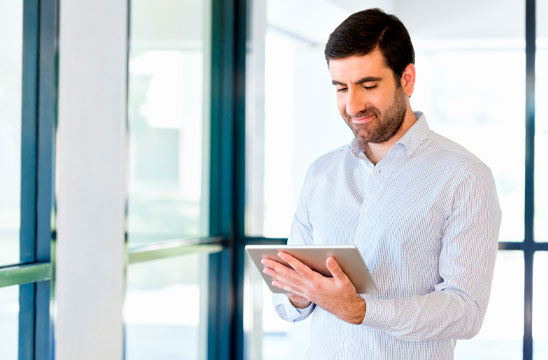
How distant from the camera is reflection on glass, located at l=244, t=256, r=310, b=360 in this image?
380cm

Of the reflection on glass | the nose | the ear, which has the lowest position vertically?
the reflection on glass

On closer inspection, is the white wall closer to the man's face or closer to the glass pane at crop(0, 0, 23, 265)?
the glass pane at crop(0, 0, 23, 265)

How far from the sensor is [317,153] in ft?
12.2

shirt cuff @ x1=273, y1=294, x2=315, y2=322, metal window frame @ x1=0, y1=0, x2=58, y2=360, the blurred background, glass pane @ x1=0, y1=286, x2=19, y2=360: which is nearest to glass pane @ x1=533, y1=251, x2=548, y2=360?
the blurred background

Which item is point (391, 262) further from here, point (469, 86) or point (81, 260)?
point (469, 86)

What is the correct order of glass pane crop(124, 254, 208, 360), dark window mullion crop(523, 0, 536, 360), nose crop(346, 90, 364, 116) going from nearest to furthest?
nose crop(346, 90, 364, 116) < glass pane crop(124, 254, 208, 360) < dark window mullion crop(523, 0, 536, 360)

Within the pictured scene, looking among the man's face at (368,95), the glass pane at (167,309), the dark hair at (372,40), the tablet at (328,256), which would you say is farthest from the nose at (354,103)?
the glass pane at (167,309)

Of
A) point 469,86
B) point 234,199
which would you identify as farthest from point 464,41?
point 234,199

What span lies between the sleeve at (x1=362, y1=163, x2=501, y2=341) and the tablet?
2.4 inches

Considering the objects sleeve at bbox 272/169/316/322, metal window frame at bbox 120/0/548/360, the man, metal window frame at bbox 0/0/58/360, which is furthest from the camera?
metal window frame at bbox 120/0/548/360

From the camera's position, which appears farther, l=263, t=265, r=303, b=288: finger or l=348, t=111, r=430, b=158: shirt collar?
l=348, t=111, r=430, b=158: shirt collar

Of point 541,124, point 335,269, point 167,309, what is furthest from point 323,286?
point 541,124

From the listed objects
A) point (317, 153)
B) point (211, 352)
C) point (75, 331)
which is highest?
point (317, 153)

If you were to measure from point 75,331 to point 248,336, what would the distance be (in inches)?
58.5
